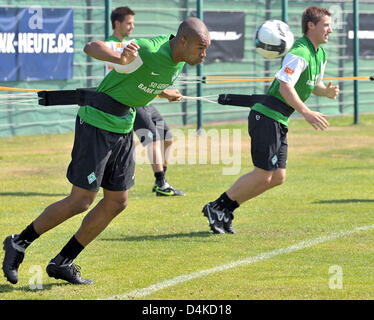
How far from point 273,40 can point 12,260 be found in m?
4.47

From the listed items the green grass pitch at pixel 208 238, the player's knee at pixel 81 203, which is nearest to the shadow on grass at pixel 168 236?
the green grass pitch at pixel 208 238

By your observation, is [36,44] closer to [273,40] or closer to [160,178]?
[160,178]

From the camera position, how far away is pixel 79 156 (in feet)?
22.6

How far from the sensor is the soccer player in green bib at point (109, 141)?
22.4ft

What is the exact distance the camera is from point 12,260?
700 centimetres

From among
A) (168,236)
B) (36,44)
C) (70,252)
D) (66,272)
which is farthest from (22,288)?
(36,44)

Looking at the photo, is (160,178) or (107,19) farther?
(107,19)

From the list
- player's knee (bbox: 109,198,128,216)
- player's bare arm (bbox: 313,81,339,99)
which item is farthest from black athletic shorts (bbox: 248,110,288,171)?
player's knee (bbox: 109,198,128,216)

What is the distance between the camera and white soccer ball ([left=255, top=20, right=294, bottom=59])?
10.2 m

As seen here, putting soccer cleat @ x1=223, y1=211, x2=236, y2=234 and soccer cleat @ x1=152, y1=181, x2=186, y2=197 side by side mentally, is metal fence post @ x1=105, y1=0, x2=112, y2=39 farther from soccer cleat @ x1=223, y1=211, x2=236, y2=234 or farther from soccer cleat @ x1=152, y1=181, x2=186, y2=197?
soccer cleat @ x1=223, y1=211, x2=236, y2=234

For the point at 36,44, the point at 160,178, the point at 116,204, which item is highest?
the point at 36,44

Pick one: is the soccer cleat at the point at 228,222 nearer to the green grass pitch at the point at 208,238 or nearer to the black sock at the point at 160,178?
the green grass pitch at the point at 208,238

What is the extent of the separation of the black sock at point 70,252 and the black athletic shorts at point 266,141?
106 inches

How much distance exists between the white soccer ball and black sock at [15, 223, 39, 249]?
4213 millimetres
